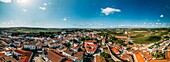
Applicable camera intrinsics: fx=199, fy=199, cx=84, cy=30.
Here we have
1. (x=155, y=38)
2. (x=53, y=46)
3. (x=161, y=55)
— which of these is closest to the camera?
(x=161, y=55)

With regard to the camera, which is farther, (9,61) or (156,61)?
(156,61)

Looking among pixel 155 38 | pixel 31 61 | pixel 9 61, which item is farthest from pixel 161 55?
pixel 155 38

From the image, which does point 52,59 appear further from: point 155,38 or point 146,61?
point 155,38

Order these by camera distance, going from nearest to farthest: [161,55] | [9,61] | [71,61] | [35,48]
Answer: [9,61] → [71,61] → [161,55] → [35,48]

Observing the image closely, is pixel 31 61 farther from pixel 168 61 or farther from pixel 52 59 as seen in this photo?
pixel 168 61

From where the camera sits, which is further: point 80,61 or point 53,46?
point 53,46

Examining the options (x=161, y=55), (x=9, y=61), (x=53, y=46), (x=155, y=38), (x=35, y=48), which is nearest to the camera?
(x=9, y=61)

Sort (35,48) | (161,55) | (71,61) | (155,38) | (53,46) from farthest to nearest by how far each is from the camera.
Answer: (155,38) → (53,46) → (35,48) → (161,55) → (71,61)

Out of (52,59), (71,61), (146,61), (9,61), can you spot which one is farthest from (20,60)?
(146,61)
